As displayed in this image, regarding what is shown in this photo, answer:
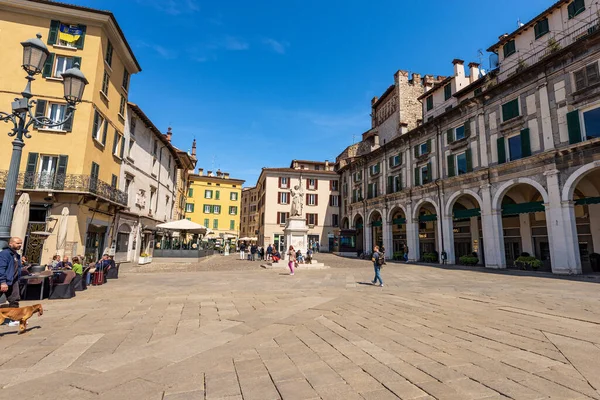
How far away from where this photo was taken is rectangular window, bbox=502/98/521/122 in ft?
67.7

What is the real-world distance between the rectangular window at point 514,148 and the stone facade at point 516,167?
0.22 ft

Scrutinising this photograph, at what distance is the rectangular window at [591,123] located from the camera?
1638cm

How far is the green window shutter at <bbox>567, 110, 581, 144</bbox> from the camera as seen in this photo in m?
17.0

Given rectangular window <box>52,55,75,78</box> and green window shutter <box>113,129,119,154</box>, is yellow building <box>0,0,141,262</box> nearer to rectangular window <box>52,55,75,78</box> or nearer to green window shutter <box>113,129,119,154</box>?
rectangular window <box>52,55,75,78</box>

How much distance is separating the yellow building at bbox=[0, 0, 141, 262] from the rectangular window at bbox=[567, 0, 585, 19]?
29.8 m

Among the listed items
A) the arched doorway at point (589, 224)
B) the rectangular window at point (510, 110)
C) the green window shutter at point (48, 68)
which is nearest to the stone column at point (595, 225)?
the arched doorway at point (589, 224)

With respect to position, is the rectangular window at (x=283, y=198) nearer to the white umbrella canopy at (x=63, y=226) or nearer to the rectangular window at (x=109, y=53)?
the rectangular window at (x=109, y=53)

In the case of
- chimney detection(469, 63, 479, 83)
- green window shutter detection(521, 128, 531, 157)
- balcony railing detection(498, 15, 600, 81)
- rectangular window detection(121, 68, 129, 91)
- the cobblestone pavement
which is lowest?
the cobblestone pavement

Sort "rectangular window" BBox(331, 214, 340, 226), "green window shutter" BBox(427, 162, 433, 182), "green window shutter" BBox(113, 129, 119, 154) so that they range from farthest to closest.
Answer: "rectangular window" BBox(331, 214, 340, 226) → "green window shutter" BBox(427, 162, 433, 182) → "green window shutter" BBox(113, 129, 119, 154)

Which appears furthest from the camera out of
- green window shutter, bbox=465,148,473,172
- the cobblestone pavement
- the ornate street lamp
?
green window shutter, bbox=465,148,473,172

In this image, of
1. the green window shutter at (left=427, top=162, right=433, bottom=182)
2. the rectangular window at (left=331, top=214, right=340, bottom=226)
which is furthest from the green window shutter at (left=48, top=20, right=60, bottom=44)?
the rectangular window at (left=331, top=214, right=340, bottom=226)

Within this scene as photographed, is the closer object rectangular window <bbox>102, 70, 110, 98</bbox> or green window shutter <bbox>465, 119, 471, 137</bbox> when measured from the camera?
rectangular window <bbox>102, 70, 110, 98</bbox>

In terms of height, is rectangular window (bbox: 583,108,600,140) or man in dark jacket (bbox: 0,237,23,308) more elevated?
rectangular window (bbox: 583,108,600,140)

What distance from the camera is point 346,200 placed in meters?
46.9
